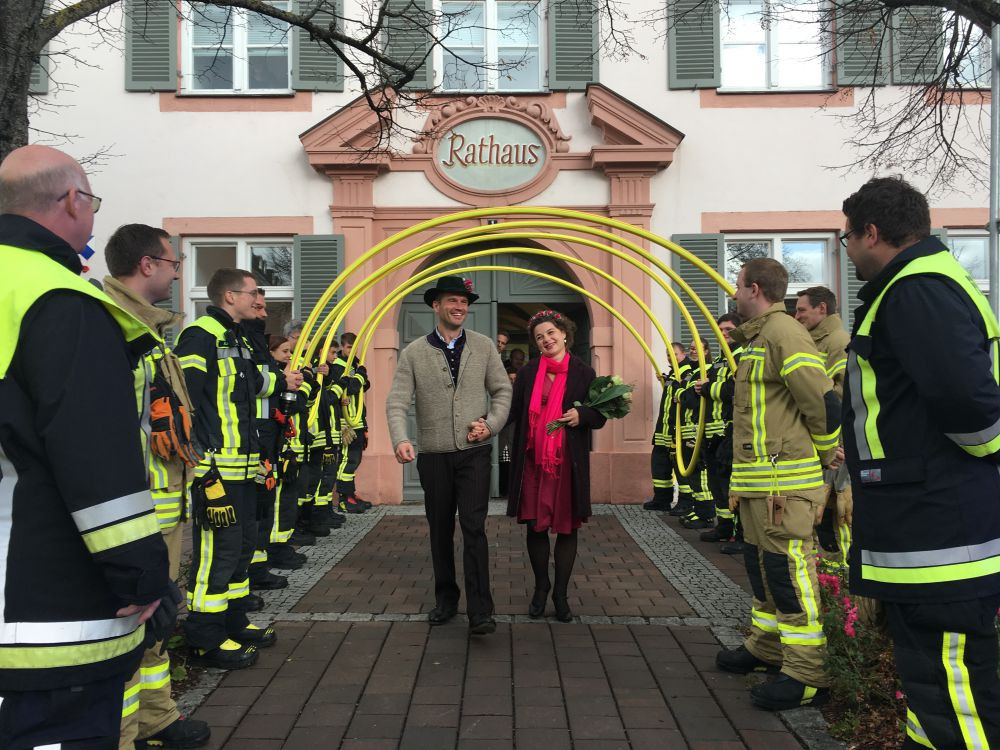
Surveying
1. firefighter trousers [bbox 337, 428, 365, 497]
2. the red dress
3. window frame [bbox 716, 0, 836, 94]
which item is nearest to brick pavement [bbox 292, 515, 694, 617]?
the red dress

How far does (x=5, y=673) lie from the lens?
1957mm

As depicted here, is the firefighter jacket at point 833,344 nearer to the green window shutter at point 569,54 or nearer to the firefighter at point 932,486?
the firefighter at point 932,486

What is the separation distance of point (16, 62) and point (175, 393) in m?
2.97

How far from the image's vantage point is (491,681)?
4332 mm

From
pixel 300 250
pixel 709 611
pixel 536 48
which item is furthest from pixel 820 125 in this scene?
pixel 709 611

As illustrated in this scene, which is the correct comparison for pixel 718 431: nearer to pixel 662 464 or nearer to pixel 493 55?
pixel 662 464

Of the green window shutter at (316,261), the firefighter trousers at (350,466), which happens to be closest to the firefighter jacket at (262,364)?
the firefighter trousers at (350,466)

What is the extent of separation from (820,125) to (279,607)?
9728mm

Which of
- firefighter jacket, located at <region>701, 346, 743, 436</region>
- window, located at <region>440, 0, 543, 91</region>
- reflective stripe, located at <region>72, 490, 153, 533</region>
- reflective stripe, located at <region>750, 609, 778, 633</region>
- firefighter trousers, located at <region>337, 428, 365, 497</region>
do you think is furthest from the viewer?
window, located at <region>440, 0, 543, 91</region>

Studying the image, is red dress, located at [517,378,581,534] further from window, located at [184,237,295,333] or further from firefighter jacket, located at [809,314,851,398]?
window, located at [184,237,295,333]

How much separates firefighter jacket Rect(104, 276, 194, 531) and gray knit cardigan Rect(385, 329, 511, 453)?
1608 mm

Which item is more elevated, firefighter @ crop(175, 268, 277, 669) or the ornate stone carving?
the ornate stone carving

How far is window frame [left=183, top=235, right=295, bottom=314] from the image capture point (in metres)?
11.5

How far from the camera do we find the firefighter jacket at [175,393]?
3416 mm
